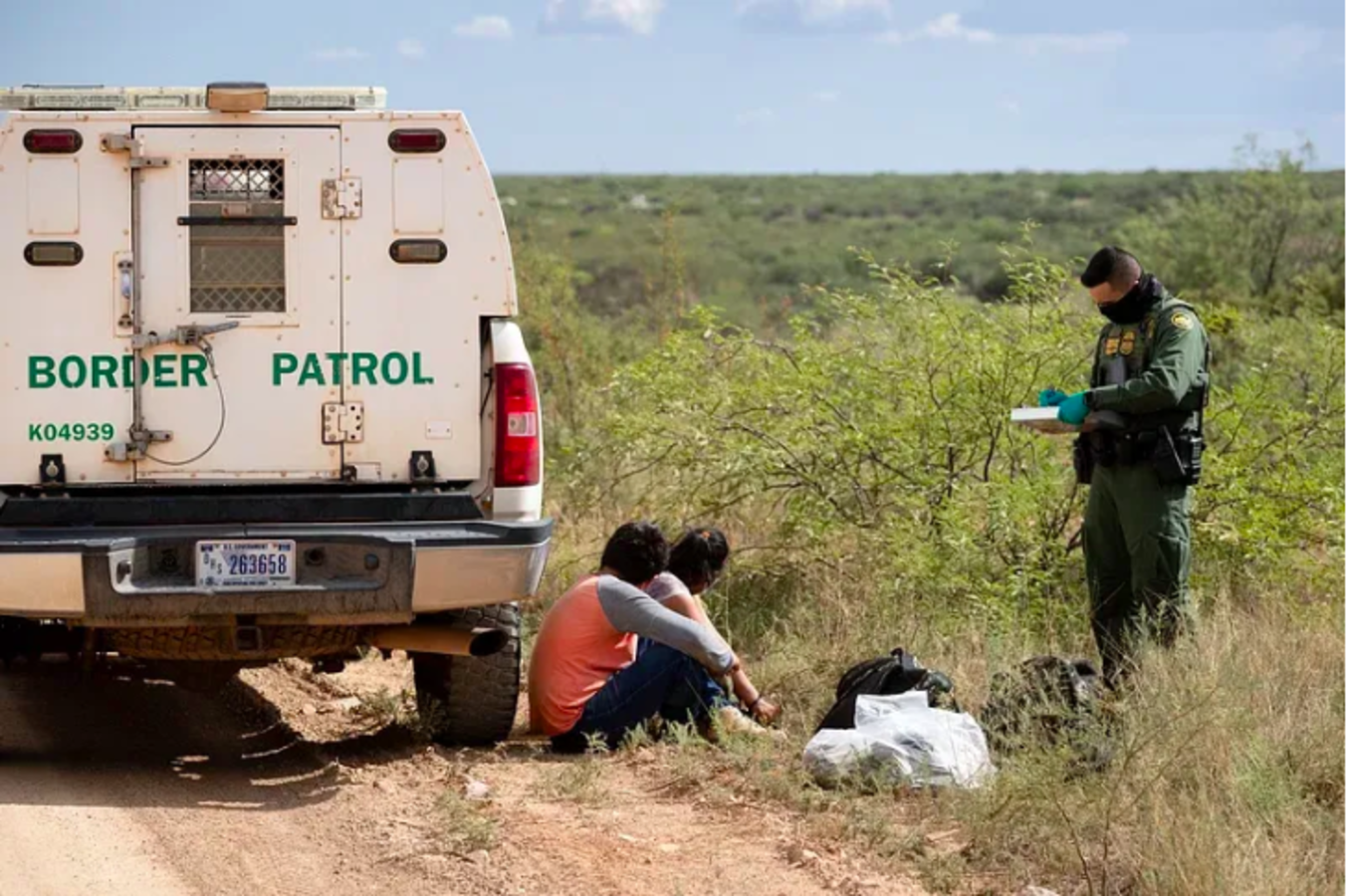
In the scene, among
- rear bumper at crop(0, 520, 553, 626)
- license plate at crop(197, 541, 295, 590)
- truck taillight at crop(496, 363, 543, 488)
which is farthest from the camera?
truck taillight at crop(496, 363, 543, 488)

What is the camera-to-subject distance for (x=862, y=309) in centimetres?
986

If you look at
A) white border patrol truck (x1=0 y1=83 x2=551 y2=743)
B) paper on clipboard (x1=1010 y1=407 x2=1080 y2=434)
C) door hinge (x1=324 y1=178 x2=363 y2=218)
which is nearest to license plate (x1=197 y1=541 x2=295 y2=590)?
white border patrol truck (x1=0 y1=83 x2=551 y2=743)

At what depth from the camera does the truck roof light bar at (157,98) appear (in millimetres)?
6859

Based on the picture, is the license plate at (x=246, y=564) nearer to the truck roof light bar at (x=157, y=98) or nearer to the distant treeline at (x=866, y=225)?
the truck roof light bar at (x=157, y=98)

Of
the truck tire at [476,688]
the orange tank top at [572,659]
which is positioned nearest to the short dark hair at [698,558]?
the orange tank top at [572,659]

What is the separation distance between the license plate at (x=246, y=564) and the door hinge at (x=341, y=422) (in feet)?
1.39

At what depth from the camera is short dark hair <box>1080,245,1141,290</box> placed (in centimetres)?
783

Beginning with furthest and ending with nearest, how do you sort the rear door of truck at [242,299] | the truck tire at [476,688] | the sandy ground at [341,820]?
the truck tire at [476,688], the rear door of truck at [242,299], the sandy ground at [341,820]

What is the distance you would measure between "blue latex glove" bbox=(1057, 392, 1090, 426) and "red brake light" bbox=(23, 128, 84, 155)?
12.5 ft

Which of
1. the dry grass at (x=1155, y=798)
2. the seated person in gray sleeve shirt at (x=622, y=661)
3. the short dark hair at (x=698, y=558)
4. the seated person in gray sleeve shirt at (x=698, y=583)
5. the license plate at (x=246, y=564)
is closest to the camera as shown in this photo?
the dry grass at (x=1155, y=798)

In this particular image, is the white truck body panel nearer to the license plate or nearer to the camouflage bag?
the license plate

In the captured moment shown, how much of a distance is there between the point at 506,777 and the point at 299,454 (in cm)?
138

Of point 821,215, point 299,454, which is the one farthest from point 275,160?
point 821,215

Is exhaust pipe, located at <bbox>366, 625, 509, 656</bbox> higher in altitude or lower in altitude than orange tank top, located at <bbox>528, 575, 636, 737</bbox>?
higher
